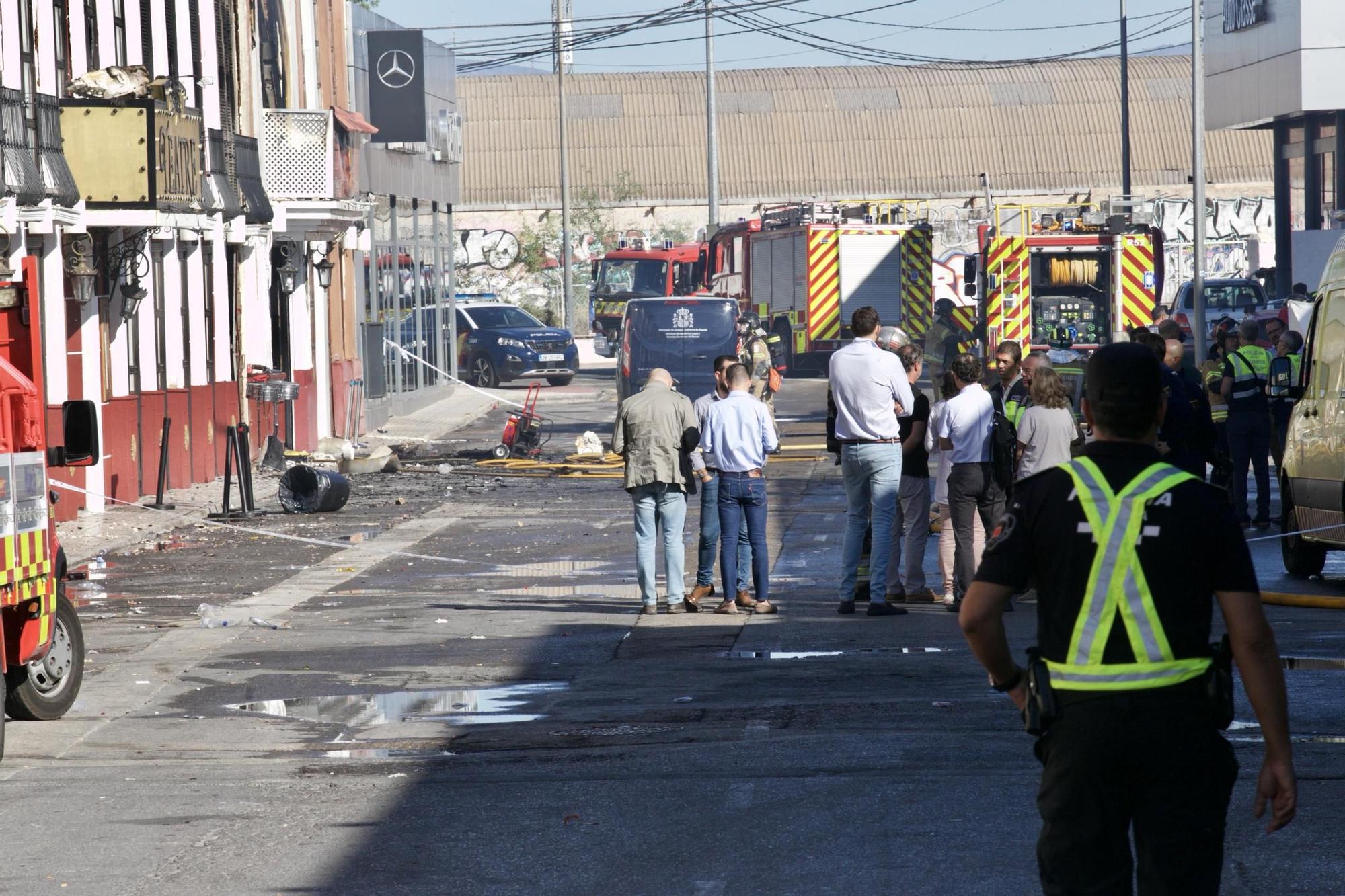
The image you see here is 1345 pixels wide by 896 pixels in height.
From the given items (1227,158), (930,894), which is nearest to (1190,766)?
(930,894)

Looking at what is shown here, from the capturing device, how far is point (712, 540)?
42.1ft

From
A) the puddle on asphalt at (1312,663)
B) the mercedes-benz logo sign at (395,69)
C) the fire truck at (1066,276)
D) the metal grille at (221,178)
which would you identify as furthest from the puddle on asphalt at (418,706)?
the mercedes-benz logo sign at (395,69)

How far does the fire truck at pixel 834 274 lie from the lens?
37.6 metres

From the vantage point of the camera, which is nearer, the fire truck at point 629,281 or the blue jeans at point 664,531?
the blue jeans at point 664,531

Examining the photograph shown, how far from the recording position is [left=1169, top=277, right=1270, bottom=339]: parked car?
3906 cm

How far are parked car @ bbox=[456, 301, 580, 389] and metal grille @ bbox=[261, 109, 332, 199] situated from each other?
51.2 ft

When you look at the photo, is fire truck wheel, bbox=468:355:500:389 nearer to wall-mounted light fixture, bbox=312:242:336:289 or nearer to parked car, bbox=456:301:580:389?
parked car, bbox=456:301:580:389

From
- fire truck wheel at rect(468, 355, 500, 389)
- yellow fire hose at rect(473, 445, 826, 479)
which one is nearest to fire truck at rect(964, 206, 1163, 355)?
yellow fire hose at rect(473, 445, 826, 479)

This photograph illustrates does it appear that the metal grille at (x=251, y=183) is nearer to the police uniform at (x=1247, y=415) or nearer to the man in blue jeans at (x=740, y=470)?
the man in blue jeans at (x=740, y=470)

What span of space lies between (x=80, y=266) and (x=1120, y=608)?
1629 cm

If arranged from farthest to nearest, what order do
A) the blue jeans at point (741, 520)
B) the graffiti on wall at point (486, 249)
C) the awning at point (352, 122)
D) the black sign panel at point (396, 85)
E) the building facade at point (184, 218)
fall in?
the graffiti on wall at point (486, 249) → the black sign panel at point (396, 85) → the awning at point (352, 122) → the building facade at point (184, 218) → the blue jeans at point (741, 520)

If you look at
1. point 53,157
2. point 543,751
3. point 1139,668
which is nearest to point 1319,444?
point 543,751

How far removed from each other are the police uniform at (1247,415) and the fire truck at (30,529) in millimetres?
9877

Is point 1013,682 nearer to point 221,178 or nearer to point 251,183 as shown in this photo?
point 221,178
